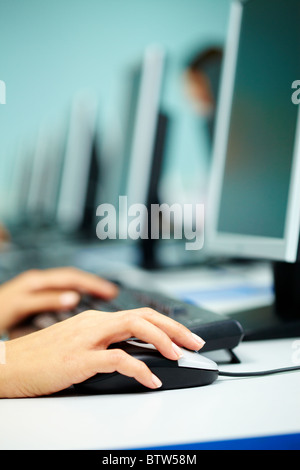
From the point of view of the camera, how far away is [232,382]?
0.50 m

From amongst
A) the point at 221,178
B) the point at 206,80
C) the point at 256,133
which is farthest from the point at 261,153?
the point at 206,80

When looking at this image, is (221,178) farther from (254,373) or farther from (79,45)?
(79,45)

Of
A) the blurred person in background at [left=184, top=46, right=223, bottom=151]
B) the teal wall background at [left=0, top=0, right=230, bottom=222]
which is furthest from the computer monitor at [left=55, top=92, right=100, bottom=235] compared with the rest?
the teal wall background at [left=0, top=0, right=230, bottom=222]

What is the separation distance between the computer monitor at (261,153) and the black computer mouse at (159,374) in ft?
0.72

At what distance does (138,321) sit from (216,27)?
156 inches

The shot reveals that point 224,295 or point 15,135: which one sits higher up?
point 15,135

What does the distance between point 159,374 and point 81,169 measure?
1.76 meters

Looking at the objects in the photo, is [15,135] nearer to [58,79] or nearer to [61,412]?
[58,79]

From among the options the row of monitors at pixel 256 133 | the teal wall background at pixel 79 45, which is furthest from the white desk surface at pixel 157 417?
the teal wall background at pixel 79 45

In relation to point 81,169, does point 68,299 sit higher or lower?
lower

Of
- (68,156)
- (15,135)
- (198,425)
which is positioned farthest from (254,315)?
(15,135)

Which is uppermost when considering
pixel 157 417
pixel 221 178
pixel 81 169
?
pixel 81 169

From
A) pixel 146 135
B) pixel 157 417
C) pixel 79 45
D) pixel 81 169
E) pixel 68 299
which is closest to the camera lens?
pixel 157 417

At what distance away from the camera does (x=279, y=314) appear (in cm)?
76
